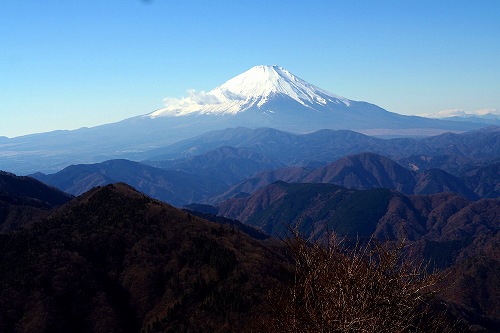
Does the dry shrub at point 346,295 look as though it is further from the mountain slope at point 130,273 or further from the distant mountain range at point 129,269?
the mountain slope at point 130,273

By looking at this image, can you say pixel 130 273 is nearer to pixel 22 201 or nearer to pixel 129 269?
pixel 129 269

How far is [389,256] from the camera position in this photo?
13.9 m

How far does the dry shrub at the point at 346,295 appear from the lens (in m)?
13.0

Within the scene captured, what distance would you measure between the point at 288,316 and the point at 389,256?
139 inches

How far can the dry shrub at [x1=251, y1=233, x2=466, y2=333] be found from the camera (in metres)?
13.0

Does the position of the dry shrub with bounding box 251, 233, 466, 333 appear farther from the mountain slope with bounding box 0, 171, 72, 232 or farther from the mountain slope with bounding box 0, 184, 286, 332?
the mountain slope with bounding box 0, 171, 72, 232

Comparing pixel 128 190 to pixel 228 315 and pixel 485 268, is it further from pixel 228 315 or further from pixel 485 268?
pixel 485 268

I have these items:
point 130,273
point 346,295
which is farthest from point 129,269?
point 346,295

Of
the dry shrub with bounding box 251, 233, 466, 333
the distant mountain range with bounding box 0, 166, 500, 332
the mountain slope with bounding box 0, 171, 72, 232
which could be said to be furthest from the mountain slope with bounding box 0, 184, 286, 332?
the dry shrub with bounding box 251, 233, 466, 333

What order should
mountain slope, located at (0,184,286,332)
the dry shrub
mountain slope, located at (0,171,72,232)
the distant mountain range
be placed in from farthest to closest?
1. mountain slope, located at (0,171,72,232)
2. the distant mountain range
3. mountain slope, located at (0,184,286,332)
4. the dry shrub

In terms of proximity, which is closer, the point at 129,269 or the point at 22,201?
the point at 129,269

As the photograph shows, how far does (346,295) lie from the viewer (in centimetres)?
1324

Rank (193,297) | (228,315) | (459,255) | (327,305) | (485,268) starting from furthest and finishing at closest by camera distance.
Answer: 1. (459,255)
2. (485,268)
3. (193,297)
4. (228,315)
5. (327,305)

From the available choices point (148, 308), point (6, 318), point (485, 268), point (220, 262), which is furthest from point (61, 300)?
point (485, 268)
